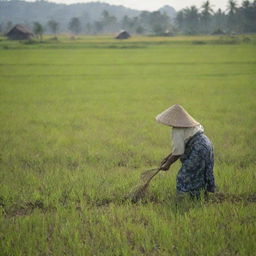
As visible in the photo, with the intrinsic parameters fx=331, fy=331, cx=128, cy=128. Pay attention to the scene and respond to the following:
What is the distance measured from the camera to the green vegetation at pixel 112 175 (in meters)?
2.83

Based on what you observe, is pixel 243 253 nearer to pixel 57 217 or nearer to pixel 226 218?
pixel 226 218

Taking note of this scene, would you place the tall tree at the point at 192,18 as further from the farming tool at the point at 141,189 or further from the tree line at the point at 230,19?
the farming tool at the point at 141,189

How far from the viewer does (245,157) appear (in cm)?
501

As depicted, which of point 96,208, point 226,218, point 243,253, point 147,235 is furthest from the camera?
point 96,208

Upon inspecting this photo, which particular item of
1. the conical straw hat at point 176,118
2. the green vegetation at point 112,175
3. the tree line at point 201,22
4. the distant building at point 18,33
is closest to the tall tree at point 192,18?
the tree line at point 201,22

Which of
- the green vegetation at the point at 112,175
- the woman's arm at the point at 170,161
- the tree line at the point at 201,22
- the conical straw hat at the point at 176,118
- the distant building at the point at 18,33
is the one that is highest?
the tree line at the point at 201,22

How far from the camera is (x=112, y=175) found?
432 cm

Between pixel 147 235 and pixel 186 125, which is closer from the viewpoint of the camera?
pixel 147 235

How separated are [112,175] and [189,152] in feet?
4.25

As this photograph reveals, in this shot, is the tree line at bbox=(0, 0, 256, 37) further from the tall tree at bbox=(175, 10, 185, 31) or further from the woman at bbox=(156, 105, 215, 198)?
the woman at bbox=(156, 105, 215, 198)

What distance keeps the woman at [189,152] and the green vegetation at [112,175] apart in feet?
0.68

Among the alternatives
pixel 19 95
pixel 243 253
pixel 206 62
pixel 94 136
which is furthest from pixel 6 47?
pixel 243 253

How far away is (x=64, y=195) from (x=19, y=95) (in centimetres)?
768

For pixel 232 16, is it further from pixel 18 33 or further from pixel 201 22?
pixel 18 33
